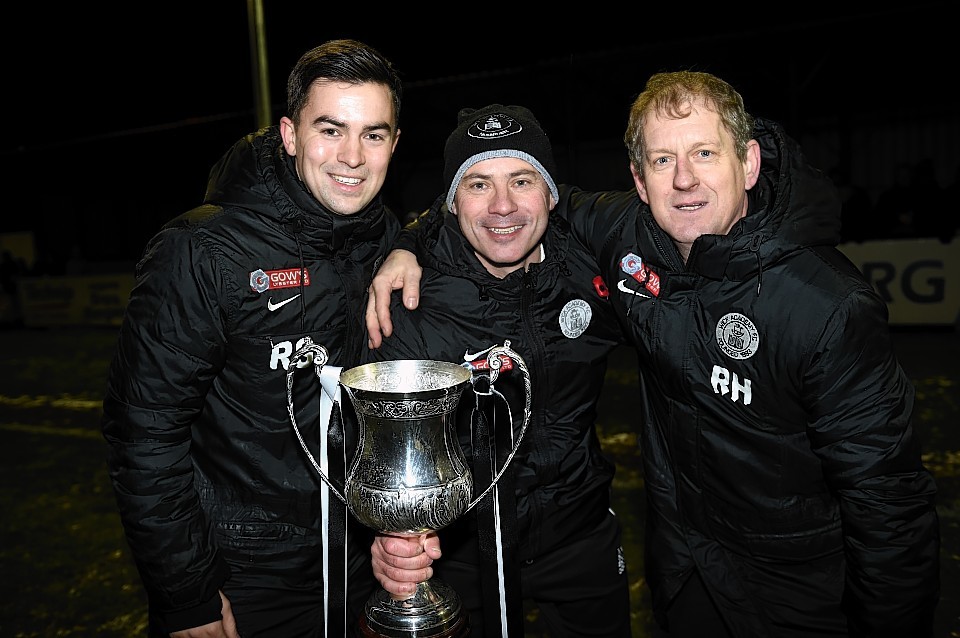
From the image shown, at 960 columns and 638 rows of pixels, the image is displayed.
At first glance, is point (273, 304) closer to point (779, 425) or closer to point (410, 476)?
point (410, 476)

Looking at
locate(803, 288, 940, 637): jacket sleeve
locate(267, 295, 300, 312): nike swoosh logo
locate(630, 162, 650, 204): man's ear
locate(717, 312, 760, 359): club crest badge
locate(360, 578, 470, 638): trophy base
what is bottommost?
locate(360, 578, 470, 638): trophy base

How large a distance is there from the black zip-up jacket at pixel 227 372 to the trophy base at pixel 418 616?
1.91 ft

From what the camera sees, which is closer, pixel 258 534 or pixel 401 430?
pixel 401 430

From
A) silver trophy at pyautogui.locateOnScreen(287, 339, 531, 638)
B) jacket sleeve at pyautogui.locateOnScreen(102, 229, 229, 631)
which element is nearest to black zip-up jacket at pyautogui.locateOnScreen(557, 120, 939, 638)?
silver trophy at pyautogui.locateOnScreen(287, 339, 531, 638)

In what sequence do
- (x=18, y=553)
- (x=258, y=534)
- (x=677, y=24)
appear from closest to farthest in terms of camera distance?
(x=258, y=534) < (x=18, y=553) < (x=677, y=24)

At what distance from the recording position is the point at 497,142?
242cm

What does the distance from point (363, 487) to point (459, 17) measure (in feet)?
51.2

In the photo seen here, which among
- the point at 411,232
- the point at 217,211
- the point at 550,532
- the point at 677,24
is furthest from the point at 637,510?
the point at 677,24

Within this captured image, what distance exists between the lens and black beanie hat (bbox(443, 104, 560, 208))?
2.42 meters

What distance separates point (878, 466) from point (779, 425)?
11.3 inches

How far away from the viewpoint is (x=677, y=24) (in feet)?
49.6

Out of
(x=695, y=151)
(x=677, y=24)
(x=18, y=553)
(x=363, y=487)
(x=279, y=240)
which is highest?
(x=677, y=24)

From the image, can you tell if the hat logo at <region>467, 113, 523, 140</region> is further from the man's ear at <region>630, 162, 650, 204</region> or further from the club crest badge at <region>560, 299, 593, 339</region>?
the club crest badge at <region>560, 299, 593, 339</region>

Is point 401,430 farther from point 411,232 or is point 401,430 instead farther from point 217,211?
point 411,232
